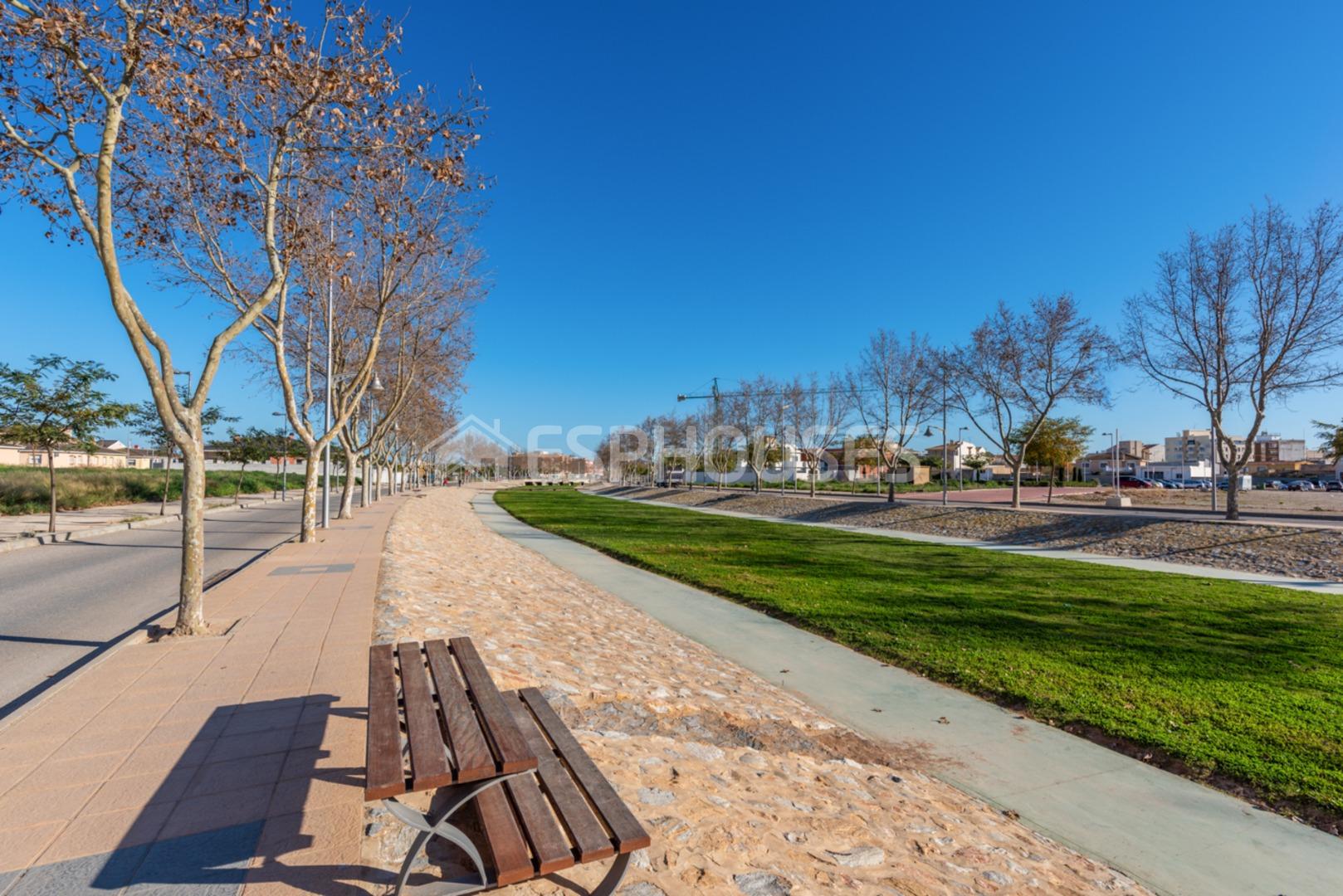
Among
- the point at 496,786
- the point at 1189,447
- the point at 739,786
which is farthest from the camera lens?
the point at 1189,447

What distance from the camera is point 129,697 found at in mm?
4418

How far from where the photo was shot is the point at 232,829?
2.81 metres

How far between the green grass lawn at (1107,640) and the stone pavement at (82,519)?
16.1m

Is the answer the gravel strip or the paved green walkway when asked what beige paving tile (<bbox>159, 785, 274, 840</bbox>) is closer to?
the paved green walkway

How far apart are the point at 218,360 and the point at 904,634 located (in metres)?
8.34

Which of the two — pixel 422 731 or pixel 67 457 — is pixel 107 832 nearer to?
pixel 422 731

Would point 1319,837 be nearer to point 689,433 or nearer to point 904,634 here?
point 904,634

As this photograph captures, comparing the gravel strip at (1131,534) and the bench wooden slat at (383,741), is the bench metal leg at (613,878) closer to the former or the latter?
the bench wooden slat at (383,741)

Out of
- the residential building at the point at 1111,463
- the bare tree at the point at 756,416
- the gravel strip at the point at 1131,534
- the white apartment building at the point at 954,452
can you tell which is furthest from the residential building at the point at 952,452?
the gravel strip at the point at 1131,534

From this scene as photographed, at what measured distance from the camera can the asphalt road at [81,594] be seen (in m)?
5.97

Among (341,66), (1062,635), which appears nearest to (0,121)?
(341,66)

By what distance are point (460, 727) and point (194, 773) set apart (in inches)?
66.4

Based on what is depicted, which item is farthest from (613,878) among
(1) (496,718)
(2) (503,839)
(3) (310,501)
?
(3) (310,501)

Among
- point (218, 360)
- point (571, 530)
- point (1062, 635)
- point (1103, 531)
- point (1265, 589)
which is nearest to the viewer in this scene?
point (218, 360)
